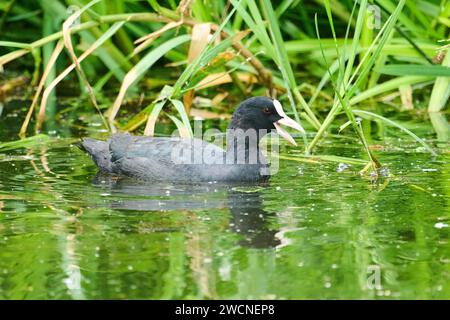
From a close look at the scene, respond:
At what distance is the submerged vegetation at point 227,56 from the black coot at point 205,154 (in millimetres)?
196

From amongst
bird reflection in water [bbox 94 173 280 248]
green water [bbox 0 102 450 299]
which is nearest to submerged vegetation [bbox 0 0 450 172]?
bird reflection in water [bbox 94 173 280 248]

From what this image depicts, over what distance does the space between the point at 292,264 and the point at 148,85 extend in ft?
18.3

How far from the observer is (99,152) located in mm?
7340

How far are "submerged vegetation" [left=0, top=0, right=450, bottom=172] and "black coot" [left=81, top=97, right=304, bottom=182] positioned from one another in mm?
196

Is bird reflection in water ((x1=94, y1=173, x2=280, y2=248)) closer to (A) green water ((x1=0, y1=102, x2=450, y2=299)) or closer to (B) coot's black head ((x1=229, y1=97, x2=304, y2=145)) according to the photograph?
(A) green water ((x1=0, y1=102, x2=450, y2=299))

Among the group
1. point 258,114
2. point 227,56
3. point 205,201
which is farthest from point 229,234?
point 227,56

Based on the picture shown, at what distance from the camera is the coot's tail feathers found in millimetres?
7281

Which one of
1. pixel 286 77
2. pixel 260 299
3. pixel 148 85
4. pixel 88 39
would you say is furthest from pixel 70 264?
pixel 148 85

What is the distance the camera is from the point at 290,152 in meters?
7.57

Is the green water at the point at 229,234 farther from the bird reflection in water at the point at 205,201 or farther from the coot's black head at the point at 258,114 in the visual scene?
the coot's black head at the point at 258,114

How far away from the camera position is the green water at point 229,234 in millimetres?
4602

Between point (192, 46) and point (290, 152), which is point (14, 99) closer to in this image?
point (192, 46)

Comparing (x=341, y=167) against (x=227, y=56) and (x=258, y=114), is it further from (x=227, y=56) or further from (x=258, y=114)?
(x=227, y=56)

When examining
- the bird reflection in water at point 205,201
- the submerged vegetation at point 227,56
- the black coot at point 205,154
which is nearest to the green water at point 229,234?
the bird reflection in water at point 205,201
